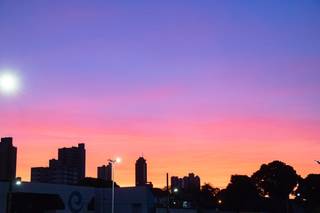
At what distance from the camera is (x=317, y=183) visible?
476 ft

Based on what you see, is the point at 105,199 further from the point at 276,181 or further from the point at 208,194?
the point at 208,194

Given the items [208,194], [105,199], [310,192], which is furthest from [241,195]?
[105,199]

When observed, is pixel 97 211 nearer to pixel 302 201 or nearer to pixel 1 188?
pixel 1 188

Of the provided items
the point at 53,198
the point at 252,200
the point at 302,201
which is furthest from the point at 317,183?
the point at 53,198

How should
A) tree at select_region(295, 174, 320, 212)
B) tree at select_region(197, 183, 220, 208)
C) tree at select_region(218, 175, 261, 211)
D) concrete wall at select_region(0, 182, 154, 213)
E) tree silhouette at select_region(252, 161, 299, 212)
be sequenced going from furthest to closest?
tree at select_region(197, 183, 220, 208)
tree silhouette at select_region(252, 161, 299, 212)
tree at select_region(295, 174, 320, 212)
tree at select_region(218, 175, 261, 211)
concrete wall at select_region(0, 182, 154, 213)

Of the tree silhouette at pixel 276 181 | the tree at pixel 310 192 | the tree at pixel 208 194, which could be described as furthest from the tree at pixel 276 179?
the tree at pixel 208 194

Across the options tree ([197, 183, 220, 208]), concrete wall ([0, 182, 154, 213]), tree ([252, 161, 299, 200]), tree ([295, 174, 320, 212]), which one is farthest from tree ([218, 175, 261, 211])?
concrete wall ([0, 182, 154, 213])

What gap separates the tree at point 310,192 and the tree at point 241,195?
37.6 feet

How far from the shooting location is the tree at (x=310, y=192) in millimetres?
141750

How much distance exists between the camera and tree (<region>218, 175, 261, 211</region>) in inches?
5512

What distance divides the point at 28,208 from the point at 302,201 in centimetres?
9152

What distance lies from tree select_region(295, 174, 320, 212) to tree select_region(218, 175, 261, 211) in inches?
451

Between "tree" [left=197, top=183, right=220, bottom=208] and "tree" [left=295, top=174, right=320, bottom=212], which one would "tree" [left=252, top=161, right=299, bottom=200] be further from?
"tree" [left=197, top=183, right=220, bottom=208]

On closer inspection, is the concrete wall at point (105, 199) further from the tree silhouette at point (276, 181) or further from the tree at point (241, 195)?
the tree silhouette at point (276, 181)
